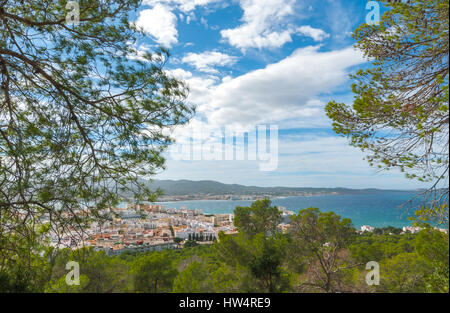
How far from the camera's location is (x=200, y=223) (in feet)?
22.7

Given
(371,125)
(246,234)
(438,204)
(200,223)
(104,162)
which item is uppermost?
(371,125)

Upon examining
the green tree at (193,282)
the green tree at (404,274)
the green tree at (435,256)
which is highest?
the green tree at (435,256)

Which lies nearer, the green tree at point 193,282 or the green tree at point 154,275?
the green tree at point 193,282

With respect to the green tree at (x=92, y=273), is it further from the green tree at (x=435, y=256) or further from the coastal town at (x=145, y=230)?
the green tree at (x=435, y=256)

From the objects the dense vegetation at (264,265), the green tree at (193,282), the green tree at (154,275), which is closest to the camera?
the green tree at (193,282)

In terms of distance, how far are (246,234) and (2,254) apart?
10.8 ft

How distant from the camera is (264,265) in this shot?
262 centimetres

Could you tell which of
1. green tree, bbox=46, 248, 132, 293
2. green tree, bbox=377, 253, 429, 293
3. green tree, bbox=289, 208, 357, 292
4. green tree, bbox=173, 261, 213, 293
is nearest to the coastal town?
green tree, bbox=46, 248, 132, 293

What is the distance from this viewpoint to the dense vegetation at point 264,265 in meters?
2.54

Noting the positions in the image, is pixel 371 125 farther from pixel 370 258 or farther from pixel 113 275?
pixel 113 275

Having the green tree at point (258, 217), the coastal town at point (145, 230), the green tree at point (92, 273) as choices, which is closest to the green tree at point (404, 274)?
the coastal town at point (145, 230)

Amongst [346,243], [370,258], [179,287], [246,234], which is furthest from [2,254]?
[370,258]

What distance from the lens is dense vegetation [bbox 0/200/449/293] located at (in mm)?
2537
